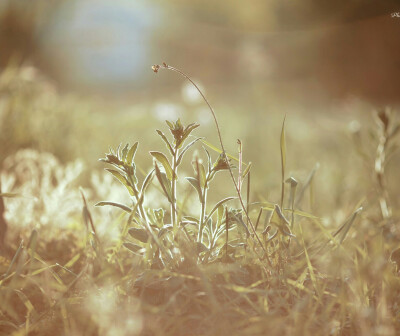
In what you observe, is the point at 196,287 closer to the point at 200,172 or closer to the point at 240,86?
the point at 200,172

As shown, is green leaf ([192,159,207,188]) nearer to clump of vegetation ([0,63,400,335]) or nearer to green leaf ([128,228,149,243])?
clump of vegetation ([0,63,400,335])

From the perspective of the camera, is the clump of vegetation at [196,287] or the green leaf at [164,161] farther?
the green leaf at [164,161]

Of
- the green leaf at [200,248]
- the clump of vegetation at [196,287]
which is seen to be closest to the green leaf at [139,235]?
the clump of vegetation at [196,287]

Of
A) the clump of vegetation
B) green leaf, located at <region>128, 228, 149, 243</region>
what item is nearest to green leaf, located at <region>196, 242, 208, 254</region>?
the clump of vegetation

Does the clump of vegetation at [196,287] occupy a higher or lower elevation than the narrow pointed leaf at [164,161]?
lower

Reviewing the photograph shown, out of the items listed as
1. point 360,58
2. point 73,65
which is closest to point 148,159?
point 360,58

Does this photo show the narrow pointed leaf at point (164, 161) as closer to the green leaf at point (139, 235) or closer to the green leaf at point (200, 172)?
the green leaf at point (200, 172)

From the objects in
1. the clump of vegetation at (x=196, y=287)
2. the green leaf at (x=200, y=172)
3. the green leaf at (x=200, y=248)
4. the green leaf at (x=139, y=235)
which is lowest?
the clump of vegetation at (x=196, y=287)

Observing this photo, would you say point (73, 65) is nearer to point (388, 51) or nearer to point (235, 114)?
point (235, 114)

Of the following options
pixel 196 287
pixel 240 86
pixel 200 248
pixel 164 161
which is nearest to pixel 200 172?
pixel 164 161
